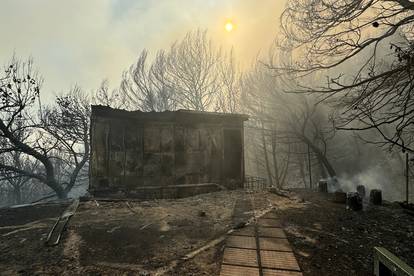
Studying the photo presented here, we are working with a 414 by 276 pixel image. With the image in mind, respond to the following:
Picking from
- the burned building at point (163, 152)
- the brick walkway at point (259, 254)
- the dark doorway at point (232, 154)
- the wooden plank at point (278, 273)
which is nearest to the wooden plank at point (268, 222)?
the brick walkway at point (259, 254)

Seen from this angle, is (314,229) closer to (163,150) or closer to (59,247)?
(59,247)

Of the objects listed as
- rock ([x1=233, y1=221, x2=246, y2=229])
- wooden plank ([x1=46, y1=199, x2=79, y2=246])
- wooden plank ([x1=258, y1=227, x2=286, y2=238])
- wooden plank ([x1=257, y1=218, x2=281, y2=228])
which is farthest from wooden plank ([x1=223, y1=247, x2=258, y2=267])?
wooden plank ([x1=46, y1=199, x2=79, y2=246])

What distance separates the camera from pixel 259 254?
443 centimetres

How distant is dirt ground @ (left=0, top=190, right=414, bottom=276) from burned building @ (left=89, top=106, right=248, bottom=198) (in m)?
2.26

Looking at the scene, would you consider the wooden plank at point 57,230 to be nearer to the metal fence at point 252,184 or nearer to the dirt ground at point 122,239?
the dirt ground at point 122,239

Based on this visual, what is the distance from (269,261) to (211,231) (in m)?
1.69

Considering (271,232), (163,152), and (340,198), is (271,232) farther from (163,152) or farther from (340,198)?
(163,152)

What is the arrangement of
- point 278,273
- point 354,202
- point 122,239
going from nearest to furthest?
point 278,273 < point 122,239 < point 354,202

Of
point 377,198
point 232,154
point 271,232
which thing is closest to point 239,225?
point 271,232

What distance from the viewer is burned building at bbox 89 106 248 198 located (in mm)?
10484

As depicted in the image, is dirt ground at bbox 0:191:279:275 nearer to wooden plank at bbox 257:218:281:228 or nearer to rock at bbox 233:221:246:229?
rock at bbox 233:221:246:229

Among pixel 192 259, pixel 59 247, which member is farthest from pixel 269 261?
pixel 59 247

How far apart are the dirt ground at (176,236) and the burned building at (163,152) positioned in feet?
7.43

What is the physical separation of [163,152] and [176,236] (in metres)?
6.10
